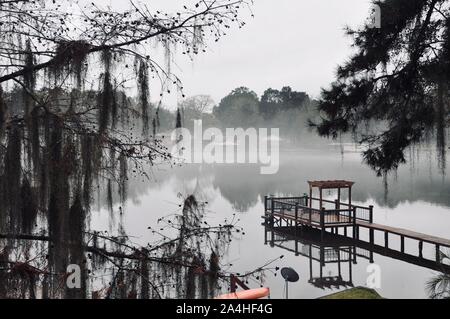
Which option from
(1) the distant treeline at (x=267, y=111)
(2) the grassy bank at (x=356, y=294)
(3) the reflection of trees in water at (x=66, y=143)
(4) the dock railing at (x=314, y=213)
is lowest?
(2) the grassy bank at (x=356, y=294)

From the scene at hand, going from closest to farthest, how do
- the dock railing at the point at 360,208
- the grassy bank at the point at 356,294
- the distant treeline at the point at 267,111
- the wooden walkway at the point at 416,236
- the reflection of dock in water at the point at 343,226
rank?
1. the grassy bank at the point at 356,294
2. the wooden walkway at the point at 416,236
3. the reflection of dock in water at the point at 343,226
4. the dock railing at the point at 360,208
5. the distant treeline at the point at 267,111

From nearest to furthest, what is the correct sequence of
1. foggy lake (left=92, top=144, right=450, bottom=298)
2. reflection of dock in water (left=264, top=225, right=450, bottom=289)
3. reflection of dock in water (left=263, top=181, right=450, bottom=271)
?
foggy lake (left=92, top=144, right=450, bottom=298), reflection of dock in water (left=264, top=225, right=450, bottom=289), reflection of dock in water (left=263, top=181, right=450, bottom=271)

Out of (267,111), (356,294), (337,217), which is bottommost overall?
(356,294)

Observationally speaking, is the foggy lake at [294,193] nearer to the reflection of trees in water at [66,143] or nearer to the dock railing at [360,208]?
the reflection of trees in water at [66,143]

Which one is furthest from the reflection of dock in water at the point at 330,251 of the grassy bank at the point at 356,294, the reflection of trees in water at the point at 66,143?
the reflection of trees in water at the point at 66,143

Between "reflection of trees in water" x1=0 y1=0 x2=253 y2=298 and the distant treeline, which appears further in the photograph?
the distant treeline

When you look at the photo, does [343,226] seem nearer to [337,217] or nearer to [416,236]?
[337,217]

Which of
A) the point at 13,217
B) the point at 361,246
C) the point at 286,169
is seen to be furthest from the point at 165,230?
the point at 286,169

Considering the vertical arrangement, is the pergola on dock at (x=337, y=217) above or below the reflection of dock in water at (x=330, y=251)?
above

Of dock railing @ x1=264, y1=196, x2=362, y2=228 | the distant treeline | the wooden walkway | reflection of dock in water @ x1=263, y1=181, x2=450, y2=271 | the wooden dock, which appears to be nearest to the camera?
the wooden walkway

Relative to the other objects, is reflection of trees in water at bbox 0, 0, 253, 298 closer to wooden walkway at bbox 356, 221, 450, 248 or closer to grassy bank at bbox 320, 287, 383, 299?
grassy bank at bbox 320, 287, 383, 299

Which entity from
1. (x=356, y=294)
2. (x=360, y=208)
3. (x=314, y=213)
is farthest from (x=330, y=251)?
(x=356, y=294)

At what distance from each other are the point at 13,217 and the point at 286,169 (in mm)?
49844

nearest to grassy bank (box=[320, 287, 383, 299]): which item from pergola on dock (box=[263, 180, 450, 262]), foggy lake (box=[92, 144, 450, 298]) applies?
foggy lake (box=[92, 144, 450, 298])
